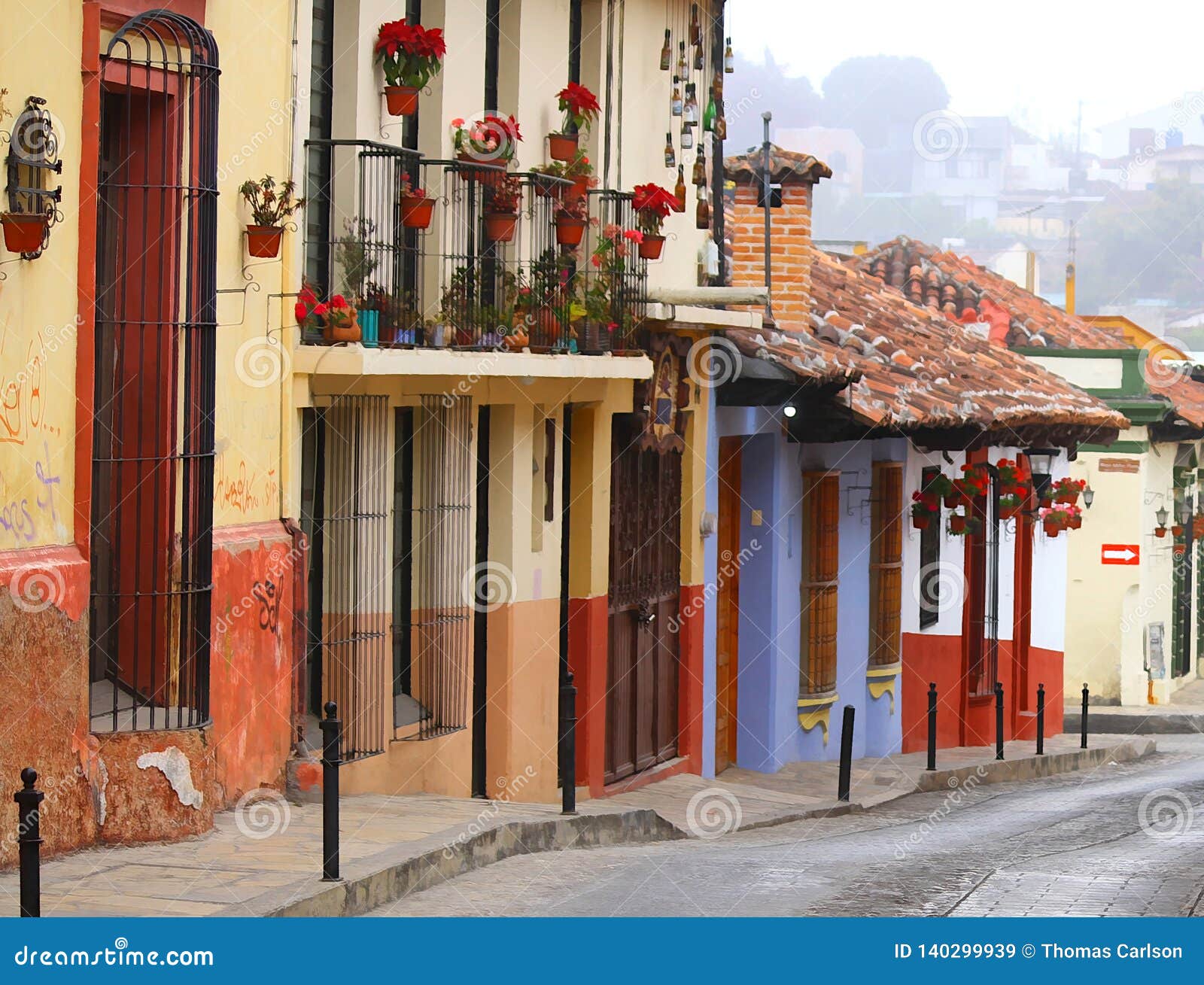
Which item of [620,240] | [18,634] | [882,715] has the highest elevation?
[620,240]

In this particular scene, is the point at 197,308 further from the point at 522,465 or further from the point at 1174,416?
the point at 1174,416

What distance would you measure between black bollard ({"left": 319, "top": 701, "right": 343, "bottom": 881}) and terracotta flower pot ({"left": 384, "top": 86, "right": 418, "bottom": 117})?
4.68 metres

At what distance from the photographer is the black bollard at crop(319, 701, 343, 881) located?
31.2ft

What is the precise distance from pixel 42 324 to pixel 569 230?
607 cm

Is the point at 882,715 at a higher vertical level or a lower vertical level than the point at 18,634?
lower

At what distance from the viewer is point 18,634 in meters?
9.44

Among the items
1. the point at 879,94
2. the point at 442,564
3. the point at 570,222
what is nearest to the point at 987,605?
the point at 570,222

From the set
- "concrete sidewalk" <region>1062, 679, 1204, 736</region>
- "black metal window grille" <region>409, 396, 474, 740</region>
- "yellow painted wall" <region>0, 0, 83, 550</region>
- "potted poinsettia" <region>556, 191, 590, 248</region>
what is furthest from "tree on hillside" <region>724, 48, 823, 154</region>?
"yellow painted wall" <region>0, 0, 83, 550</region>

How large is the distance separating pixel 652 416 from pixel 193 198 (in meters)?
7.00

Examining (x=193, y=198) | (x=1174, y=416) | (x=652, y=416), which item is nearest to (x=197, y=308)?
(x=193, y=198)

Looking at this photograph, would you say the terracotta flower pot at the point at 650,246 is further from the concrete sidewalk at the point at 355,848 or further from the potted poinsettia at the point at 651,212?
the concrete sidewalk at the point at 355,848

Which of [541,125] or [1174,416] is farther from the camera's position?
[1174,416]

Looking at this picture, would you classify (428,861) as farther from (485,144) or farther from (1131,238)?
(1131,238)

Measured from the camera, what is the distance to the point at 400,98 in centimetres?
1316
